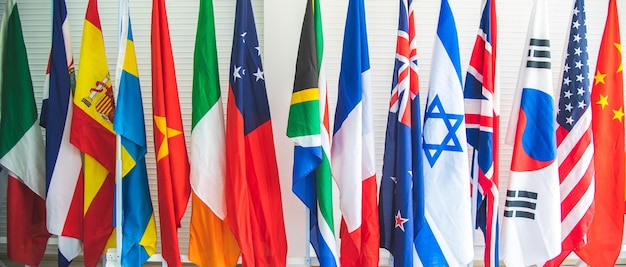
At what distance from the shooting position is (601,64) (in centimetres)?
162

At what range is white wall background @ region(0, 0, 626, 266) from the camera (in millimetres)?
1797

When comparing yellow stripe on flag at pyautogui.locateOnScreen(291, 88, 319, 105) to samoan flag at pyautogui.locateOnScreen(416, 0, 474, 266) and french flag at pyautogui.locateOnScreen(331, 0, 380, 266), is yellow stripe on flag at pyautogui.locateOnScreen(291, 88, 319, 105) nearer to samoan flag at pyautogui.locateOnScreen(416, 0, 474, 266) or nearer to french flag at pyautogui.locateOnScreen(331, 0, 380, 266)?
french flag at pyautogui.locateOnScreen(331, 0, 380, 266)

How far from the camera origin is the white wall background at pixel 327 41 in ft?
5.90

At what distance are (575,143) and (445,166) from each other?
0.51m

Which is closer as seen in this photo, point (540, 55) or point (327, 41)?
point (540, 55)

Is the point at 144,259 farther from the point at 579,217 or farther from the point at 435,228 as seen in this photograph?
the point at 579,217

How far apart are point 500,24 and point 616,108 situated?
22.2 inches

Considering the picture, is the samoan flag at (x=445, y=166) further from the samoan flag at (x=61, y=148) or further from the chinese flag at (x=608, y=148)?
the samoan flag at (x=61, y=148)

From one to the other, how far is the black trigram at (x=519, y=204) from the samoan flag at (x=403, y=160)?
34 centimetres

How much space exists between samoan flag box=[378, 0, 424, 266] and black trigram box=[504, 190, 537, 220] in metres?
0.34

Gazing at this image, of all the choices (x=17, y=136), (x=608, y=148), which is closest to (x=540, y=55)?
(x=608, y=148)

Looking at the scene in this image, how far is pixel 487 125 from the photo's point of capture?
1541 millimetres

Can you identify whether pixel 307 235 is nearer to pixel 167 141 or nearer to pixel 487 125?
pixel 167 141

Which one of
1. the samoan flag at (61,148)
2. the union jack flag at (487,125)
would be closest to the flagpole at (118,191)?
the samoan flag at (61,148)
